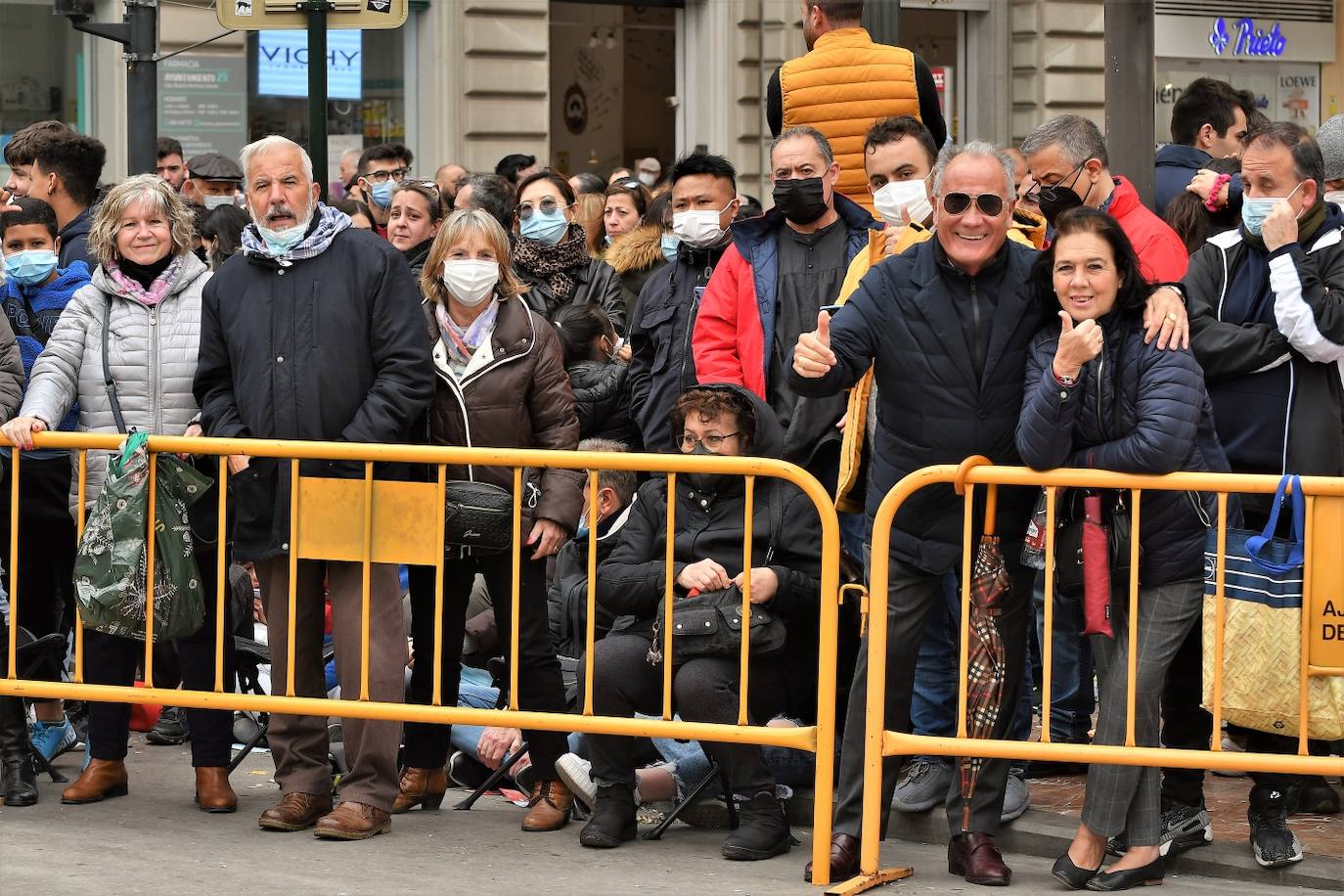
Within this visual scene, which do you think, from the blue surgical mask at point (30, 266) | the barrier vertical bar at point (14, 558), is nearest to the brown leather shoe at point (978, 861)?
the barrier vertical bar at point (14, 558)

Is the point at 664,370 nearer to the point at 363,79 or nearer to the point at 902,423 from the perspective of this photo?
the point at 902,423

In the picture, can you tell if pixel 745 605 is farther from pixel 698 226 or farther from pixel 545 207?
pixel 545 207

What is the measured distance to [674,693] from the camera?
645 cm

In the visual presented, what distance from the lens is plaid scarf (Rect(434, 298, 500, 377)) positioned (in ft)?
22.6

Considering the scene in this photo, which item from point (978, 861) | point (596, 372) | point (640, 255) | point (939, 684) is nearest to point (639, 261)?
point (640, 255)

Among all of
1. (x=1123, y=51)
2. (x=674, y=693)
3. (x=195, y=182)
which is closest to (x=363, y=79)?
(x=195, y=182)

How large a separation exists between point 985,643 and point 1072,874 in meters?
0.71

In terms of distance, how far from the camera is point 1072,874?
603 cm

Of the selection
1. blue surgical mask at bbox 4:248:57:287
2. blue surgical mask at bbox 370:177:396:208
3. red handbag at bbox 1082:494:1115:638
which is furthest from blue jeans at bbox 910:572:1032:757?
blue surgical mask at bbox 370:177:396:208

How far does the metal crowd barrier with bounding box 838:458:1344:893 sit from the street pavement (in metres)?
0.42

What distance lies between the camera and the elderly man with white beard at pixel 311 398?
659 centimetres

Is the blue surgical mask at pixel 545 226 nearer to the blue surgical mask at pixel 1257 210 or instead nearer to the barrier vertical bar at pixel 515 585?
the barrier vertical bar at pixel 515 585

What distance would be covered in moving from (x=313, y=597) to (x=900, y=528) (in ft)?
6.47

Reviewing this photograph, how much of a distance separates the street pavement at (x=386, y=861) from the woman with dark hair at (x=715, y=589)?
0.18 m
